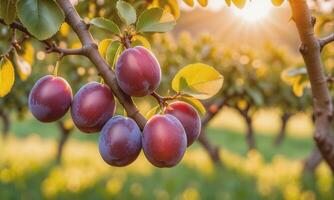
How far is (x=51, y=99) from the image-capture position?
1127 millimetres

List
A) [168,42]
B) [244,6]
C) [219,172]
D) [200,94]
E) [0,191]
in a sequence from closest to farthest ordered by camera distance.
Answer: [200,94], [244,6], [168,42], [0,191], [219,172]

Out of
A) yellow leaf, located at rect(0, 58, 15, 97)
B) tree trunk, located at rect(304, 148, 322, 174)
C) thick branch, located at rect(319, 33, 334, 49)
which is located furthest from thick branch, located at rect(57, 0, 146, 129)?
tree trunk, located at rect(304, 148, 322, 174)

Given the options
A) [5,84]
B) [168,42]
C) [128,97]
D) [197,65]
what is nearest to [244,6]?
[197,65]

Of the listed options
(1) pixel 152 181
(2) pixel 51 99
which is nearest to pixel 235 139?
(1) pixel 152 181

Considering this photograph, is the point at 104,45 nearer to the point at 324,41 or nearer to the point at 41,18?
the point at 41,18

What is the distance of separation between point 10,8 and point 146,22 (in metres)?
0.28

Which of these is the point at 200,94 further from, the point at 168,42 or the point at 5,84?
the point at 168,42

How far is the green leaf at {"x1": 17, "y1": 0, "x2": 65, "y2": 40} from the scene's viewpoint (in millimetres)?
1135

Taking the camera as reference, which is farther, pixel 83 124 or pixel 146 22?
pixel 146 22

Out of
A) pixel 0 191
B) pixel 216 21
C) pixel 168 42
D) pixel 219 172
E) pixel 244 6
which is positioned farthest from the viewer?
pixel 216 21

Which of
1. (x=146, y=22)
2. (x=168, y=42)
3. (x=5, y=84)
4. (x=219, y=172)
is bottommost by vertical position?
(x=219, y=172)

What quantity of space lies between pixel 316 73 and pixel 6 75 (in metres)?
0.84

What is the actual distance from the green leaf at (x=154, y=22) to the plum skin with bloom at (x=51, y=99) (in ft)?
0.68

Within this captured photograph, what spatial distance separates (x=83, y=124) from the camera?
110cm
